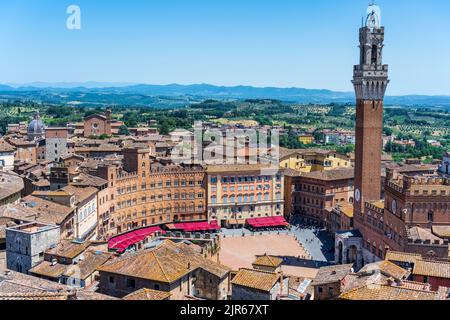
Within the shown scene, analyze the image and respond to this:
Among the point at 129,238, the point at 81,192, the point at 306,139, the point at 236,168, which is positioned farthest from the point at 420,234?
the point at 306,139

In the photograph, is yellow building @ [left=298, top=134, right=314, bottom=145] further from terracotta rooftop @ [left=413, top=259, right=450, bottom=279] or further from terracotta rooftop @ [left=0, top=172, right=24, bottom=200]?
terracotta rooftop @ [left=413, top=259, right=450, bottom=279]

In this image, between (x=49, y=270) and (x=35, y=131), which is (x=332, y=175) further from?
(x=35, y=131)

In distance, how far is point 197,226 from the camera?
66625 millimetres

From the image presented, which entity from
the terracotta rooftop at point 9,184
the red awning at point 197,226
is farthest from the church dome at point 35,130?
the red awning at point 197,226

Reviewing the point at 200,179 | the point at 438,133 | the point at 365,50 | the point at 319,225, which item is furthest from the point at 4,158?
the point at 438,133

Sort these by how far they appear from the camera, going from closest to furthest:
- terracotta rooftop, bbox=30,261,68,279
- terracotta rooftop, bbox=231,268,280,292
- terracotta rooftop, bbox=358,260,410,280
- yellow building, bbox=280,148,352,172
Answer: terracotta rooftop, bbox=231,268,280,292 → terracotta rooftop, bbox=358,260,410,280 → terracotta rooftop, bbox=30,261,68,279 → yellow building, bbox=280,148,352,172

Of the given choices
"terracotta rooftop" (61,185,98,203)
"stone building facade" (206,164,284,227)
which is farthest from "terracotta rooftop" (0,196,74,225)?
"stone building facade" (206,164,284,227)

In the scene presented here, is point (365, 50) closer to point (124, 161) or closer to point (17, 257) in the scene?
point (124, 161)

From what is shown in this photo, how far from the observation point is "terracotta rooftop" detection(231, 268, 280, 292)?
26281mm

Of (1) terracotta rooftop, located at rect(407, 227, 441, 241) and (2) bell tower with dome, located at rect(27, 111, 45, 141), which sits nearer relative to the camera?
(1) terracotta rooftop, located at rect(407, 227, 441, 241)

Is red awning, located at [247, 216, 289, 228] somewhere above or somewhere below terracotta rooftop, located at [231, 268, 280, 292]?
below

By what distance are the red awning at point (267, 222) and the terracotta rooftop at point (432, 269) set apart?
118 feet

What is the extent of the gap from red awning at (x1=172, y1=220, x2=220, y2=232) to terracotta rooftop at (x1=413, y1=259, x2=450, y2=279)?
36.6 m

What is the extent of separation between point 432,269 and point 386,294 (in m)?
9.88
